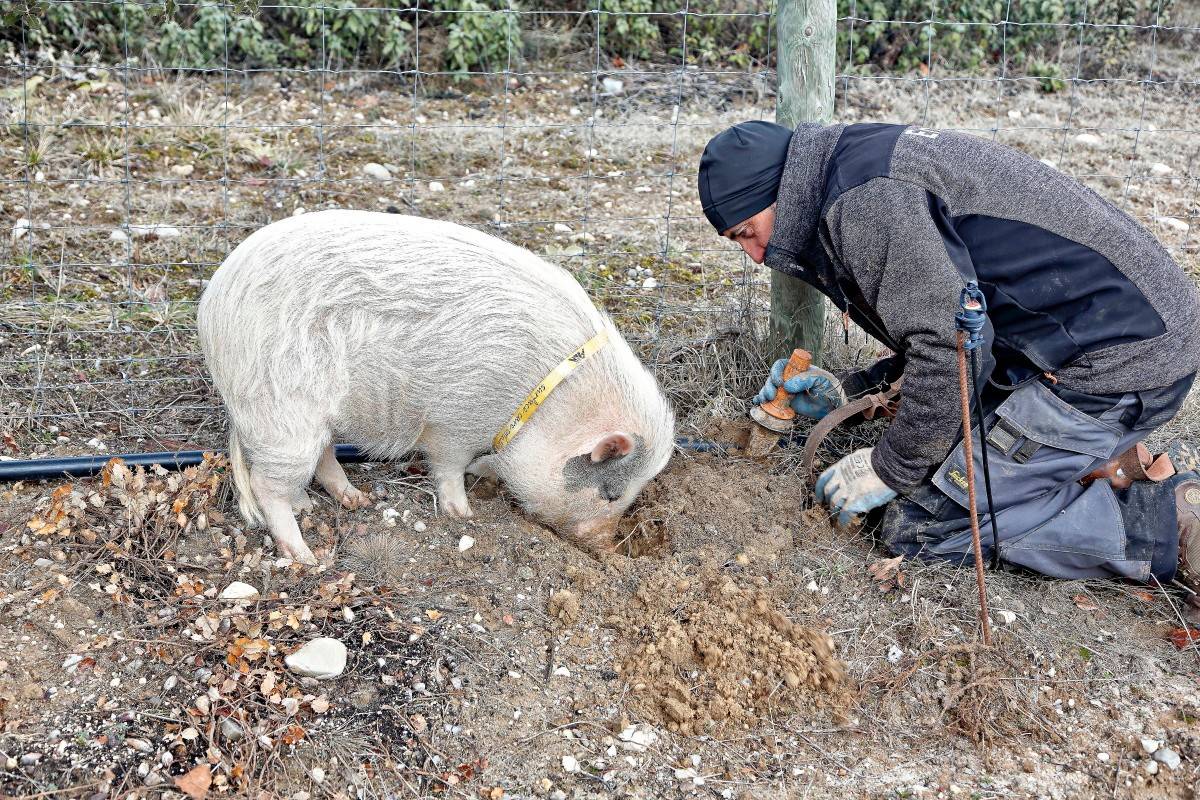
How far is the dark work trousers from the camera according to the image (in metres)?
3.46

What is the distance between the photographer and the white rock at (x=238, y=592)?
316 cm

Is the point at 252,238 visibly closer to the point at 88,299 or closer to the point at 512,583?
the point at 512,583

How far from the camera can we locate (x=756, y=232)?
11.5ft

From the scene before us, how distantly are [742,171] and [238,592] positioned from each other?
79.4 inches

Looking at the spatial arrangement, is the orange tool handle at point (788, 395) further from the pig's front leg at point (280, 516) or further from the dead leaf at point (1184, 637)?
the pig's front leg at point (280, 516)

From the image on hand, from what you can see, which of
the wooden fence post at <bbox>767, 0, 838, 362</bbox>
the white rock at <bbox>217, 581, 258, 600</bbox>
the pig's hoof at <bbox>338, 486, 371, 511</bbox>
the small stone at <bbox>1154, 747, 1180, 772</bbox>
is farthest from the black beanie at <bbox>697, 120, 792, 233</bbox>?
the small stone at <bbox>1154, 747, 1180, 772</bbox>

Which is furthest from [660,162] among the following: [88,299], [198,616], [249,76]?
[198,616]

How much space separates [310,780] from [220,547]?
1.03m

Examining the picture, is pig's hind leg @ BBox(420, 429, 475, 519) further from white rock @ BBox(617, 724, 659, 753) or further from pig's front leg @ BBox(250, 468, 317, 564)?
white rock @ BBox(617, 724, 659, 753)

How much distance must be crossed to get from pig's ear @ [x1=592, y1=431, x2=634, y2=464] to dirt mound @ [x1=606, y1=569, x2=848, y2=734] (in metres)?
0.47

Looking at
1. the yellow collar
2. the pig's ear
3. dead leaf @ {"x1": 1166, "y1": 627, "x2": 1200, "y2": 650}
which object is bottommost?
dead leaf @ {"x1": 1166, "y1": 627, "x2": 1200, "y2": 650}

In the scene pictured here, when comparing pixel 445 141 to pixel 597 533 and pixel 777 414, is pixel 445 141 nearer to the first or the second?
pixel 777 414

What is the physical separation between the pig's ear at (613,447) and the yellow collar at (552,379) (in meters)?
0.24

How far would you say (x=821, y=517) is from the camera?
149 inches
